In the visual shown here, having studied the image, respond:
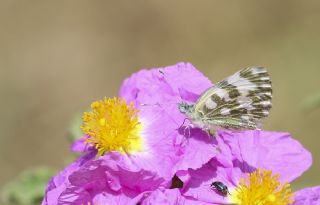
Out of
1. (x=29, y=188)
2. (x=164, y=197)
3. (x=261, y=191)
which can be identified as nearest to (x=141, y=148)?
(x=164, y=197)

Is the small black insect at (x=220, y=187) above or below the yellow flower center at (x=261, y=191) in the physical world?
above

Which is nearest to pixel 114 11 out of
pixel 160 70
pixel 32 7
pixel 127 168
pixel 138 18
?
pixel 138 18

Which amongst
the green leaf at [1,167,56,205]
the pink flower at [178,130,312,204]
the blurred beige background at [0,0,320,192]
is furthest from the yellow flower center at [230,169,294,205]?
the blurred beige background at [0,0,320,192]

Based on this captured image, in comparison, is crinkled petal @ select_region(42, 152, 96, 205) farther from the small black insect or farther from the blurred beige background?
the blurred beige background

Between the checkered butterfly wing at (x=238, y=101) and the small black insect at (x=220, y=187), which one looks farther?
the checkered butterfly wing at (x=238, y=101)

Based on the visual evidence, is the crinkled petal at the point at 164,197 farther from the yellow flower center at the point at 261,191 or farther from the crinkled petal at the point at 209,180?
the yellow flower center at the point at 261,191

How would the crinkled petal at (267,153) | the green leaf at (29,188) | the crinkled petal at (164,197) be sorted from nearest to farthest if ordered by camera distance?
the crinkled petal at (164,197)
the crinkled petal at (267,153)
the green leaf at (29,188)

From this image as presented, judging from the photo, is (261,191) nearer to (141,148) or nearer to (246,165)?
(246,165)

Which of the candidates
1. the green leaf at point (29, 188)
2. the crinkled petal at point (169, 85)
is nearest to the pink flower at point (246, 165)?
the crinkled petal at point (169, 85)
